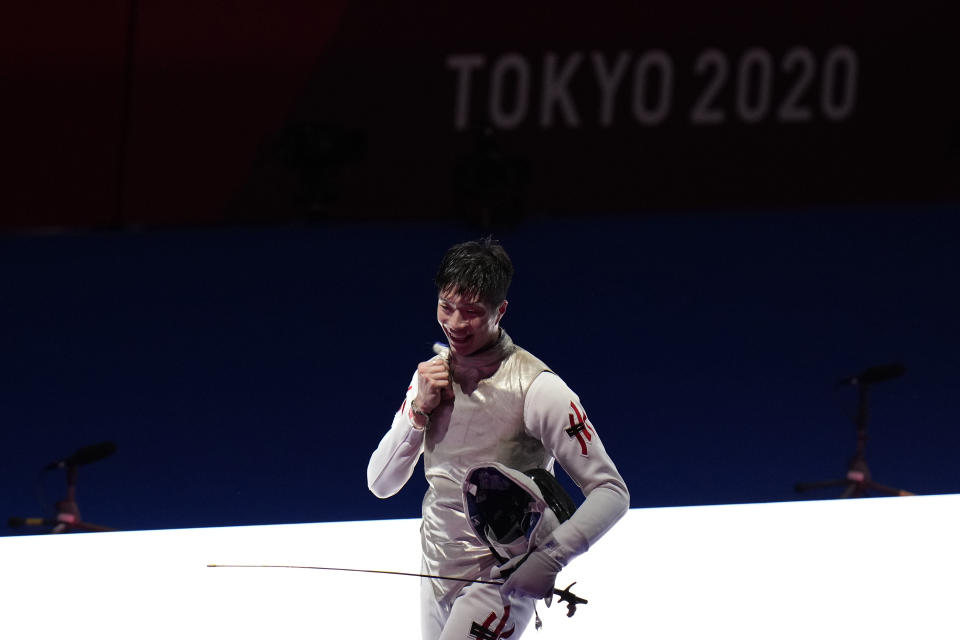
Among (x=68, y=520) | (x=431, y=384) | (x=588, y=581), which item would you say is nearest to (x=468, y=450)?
Answer: (x=431, y=384)

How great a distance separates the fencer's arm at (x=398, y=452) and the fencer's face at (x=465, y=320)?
155 mm

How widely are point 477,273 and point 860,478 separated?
2.70 m

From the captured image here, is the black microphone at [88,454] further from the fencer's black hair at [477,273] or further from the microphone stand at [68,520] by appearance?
the fencer's black hair at [477,273]

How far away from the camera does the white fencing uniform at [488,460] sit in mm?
2789

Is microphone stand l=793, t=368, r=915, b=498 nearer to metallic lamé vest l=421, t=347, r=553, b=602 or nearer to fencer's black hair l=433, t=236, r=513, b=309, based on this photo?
metallic lamé vest l=421, t=347, r=553, b=602

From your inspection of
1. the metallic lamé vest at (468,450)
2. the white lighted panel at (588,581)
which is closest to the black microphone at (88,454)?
the white lighted panel at (588,581)

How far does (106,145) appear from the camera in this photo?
7.32 metres

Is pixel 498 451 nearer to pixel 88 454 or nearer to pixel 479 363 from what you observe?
pixel 479 363

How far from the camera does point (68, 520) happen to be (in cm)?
469

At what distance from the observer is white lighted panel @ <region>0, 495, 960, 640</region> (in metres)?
3.15

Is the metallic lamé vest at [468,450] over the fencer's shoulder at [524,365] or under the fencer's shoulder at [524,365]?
under

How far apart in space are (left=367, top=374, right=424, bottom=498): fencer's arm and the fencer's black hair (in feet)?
Result: 0.81

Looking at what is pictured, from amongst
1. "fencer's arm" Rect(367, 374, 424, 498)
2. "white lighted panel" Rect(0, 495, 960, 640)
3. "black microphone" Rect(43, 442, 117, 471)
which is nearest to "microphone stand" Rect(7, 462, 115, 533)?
"black microphone" Rect(43, 442, 117, 471)

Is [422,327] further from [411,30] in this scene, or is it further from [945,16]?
[945,16]
